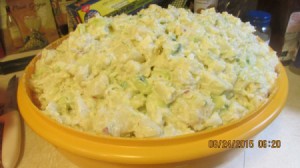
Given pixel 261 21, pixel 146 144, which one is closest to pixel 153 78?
pixel 146 144

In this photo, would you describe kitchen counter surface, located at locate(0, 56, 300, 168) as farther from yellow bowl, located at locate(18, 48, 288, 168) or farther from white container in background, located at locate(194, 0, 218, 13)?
white container in background, located at locate(194, 0, 218, 13)

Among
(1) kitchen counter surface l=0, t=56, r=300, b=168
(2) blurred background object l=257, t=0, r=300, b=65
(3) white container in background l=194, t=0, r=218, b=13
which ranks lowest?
(1) kitchen counter surface l=0, t=56, r=300, b=168

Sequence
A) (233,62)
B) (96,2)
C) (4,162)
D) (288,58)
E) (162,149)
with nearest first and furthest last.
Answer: (162,149) → (233,62) → (4,162) → (96,2) → (288,58)

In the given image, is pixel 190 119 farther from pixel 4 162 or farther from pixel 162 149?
pixel 4 162

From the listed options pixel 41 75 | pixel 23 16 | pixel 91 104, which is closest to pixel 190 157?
pixel 91 104

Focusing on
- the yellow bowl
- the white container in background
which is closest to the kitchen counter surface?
the yellow bowl

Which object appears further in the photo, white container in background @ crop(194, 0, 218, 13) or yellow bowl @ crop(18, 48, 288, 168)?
white container in background @ crop(194, 0, 218, 13)
